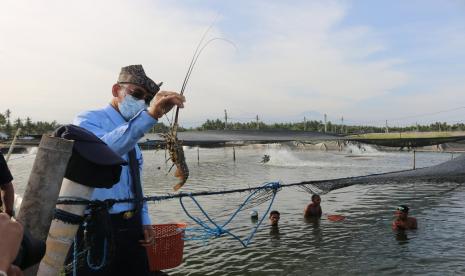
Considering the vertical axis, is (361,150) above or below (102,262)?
below

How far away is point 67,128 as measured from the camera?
7.25 feet

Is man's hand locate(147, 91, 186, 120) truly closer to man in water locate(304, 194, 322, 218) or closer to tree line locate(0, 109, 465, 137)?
man in water locate(304, 194, 322, 218)

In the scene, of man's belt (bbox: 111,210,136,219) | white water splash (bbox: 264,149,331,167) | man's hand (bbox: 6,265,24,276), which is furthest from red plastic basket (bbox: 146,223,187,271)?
white water splash (bbox: 264,149,331,167)

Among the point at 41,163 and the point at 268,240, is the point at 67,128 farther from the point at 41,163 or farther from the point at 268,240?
the point at 268,240

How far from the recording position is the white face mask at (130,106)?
3195 millimetres

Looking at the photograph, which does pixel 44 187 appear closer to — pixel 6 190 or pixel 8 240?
pixel 8 240

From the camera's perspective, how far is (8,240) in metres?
1.42

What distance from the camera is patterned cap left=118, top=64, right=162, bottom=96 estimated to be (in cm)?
316

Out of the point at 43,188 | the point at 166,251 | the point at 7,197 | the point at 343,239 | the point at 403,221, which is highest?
the point at 43,188

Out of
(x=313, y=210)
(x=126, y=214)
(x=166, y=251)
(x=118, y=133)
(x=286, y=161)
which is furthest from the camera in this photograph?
(x=286, y=161)

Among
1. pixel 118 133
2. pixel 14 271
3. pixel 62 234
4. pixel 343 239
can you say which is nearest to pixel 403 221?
pixel 343 239

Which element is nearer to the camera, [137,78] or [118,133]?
[118,133]

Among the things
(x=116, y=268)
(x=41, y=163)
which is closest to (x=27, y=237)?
(x=41, y=163)

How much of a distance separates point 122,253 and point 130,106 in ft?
3.50
